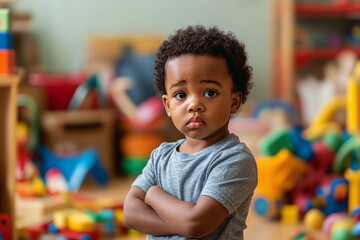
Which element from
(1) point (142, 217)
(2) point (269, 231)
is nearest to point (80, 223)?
(2) point (269, 231)

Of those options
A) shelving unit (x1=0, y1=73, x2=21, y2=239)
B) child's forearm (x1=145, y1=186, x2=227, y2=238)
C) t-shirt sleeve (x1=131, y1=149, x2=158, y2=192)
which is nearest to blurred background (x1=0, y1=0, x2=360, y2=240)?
shelving unit (x1=0, y1=73, x2=21, y2=239)

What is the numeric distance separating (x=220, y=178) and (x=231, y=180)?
2cm

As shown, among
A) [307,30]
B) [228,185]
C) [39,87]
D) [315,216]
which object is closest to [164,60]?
[228,185]

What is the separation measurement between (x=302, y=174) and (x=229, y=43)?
1631 mm

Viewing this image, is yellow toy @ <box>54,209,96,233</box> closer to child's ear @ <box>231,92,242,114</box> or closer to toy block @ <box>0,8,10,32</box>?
toy block @ <box>0,8,10,32</box>

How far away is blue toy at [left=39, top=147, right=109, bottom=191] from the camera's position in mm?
3393

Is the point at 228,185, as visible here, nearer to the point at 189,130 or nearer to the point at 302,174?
the point at 189,130

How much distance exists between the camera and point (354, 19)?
465 centimetres

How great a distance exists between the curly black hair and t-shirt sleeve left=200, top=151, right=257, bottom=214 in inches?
6.0

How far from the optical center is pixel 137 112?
3855 mm

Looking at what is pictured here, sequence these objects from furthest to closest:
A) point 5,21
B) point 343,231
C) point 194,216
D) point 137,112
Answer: point 137,112 < point 343,231 < point 5,21 < point 194,216

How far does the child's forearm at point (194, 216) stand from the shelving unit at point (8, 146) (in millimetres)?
1016

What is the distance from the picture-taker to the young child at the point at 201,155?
110 cm

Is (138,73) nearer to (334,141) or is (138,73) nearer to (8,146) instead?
(334,141)
